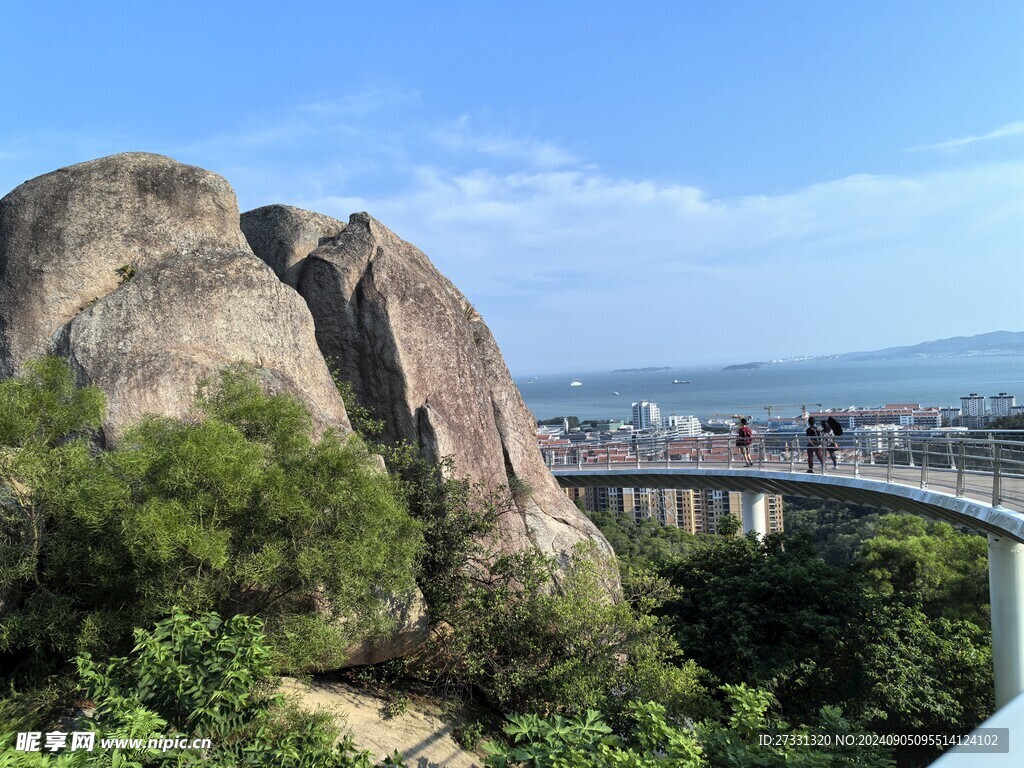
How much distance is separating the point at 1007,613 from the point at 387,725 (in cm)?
1148

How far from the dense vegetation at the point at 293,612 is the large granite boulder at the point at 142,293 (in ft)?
3.25

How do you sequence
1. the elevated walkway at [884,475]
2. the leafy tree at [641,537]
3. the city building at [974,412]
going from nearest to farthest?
the elevated walkway at [884,475] → the leafy tree at [641,537] → the city building at [974,412]

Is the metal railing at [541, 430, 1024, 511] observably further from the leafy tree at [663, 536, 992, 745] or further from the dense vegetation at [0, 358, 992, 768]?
the dense vegetation at [0, 358, 992, 768]

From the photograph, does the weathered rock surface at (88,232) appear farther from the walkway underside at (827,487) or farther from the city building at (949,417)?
the city building at (949,417)

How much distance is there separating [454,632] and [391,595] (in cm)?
165

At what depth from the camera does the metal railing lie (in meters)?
12.5

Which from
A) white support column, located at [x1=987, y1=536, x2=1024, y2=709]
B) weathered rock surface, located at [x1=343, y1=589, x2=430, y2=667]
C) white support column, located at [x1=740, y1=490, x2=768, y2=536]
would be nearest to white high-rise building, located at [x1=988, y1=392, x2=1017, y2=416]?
white support column, located at [x1=740, y1=490, x2=768, y2=536]

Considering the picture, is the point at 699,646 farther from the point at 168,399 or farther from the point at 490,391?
the point at 168,399

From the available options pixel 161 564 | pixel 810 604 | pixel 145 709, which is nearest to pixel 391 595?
pixel 161 564

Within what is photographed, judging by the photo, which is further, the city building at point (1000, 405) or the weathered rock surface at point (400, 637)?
the city building at point (1000, 405)

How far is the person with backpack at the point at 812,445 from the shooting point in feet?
62.8

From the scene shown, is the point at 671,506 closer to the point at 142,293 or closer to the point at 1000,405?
the point at 1000,405

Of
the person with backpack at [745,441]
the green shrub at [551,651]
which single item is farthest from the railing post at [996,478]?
the person with backpack at [745,441]

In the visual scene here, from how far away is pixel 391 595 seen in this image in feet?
35.2
